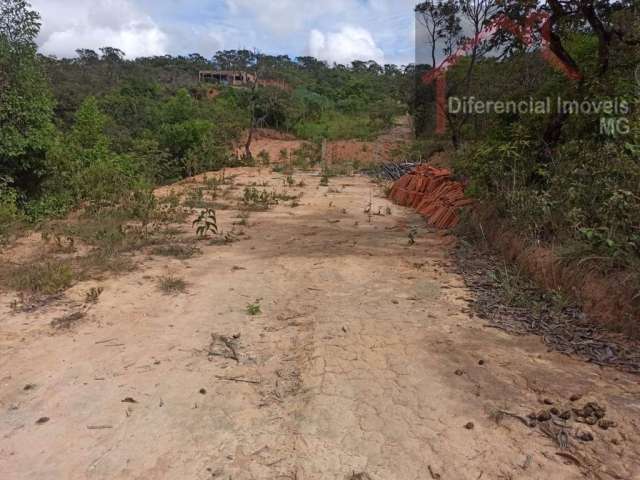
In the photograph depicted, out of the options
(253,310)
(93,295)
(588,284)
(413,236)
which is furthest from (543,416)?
(413,236)

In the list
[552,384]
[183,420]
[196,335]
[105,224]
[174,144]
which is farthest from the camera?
[174,144]

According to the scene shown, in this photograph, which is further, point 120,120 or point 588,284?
point 120,120

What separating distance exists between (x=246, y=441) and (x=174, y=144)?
1536 centimetres

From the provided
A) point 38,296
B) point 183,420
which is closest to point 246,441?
point 183,420

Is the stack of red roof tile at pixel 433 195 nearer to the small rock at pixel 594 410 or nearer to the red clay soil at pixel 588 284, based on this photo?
the red clay soil at pixel 588 284

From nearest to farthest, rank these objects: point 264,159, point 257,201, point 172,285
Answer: point 172,285, point 257,201, point 264,159

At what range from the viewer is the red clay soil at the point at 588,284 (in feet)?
10.1

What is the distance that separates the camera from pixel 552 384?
2621 mm

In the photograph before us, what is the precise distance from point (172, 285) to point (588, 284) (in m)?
3.22

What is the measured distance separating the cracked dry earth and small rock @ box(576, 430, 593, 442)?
3 centimetres

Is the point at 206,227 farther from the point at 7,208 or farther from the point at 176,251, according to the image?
the point at 7,208

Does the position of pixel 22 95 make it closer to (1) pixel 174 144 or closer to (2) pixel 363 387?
(2) pixel 363 387

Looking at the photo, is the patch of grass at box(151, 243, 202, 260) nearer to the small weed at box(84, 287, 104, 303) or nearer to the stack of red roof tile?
the small weed at box(84, 287, 104, 303)

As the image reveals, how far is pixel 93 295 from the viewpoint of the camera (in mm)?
4039
